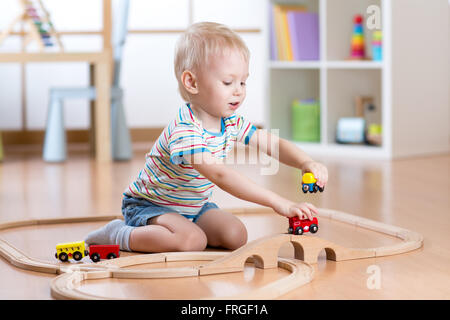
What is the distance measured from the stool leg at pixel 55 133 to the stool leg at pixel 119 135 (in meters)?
0.20

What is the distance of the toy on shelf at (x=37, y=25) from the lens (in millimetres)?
2879

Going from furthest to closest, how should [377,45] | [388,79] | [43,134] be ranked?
[43,134], [377,45], [388,79]

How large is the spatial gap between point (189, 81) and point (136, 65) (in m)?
2.29

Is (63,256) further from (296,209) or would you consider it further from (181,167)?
(296,209)

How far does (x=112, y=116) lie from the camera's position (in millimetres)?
2918

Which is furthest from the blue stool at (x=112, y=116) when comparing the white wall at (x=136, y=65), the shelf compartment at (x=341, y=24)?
the shelf compartment at (x=341, y=24)

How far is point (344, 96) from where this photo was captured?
2.92 metres

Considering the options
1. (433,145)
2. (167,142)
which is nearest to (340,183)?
(433,145)

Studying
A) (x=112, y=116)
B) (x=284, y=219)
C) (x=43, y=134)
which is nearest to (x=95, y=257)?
(x=284, y=219)

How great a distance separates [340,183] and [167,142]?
3.20 ft

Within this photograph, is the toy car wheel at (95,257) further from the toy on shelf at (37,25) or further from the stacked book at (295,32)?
the stacked book at (295,32)

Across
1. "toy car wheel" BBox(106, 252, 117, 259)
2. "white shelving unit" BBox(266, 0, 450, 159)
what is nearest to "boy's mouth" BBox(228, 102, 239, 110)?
"toy car wheel" BBox(106, 252, 117, 259)

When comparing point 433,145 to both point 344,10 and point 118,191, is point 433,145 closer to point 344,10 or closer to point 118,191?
point 344,10

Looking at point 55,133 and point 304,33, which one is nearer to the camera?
point 55,133
